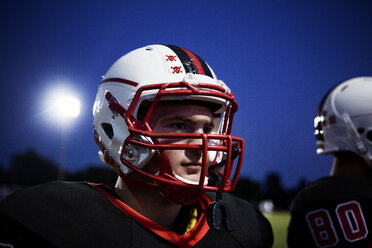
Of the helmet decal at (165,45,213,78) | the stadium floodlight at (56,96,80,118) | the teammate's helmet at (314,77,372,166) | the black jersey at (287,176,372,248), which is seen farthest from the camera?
the stadium floodlight at (56,96,80,118)

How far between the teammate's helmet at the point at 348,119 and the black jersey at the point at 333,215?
0.76 ft

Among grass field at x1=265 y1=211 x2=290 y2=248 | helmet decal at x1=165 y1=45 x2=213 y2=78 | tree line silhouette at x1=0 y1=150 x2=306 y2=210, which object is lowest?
tree line silhouette at x1=0 y1=150 x2=306 y2=210

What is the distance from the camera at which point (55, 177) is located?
31.6 metres

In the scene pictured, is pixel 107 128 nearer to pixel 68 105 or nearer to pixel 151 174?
pixel 151 174

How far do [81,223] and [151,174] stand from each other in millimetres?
346

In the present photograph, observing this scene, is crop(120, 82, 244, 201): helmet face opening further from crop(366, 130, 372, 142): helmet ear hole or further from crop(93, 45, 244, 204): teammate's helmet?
crop(366, 130, 372, 142): helmet ear hole

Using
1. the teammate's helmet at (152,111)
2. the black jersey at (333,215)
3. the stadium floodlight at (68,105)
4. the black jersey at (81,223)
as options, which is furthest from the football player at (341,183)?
the stadium floodlight at (68,105)

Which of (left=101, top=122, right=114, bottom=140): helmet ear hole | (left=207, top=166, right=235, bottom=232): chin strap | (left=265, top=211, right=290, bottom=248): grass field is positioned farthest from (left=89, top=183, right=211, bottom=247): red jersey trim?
(left=265, top=211, right=290, bottom=248): grass field

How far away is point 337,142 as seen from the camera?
2.18 metres

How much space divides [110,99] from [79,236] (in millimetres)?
648

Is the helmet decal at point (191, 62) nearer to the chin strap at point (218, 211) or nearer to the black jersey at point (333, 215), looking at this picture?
the chin strap at point (218, 211)

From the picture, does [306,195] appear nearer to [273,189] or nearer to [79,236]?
[79,236]

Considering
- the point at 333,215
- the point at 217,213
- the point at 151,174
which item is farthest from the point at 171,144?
the point at 333,215

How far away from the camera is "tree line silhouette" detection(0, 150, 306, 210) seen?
24864mm
